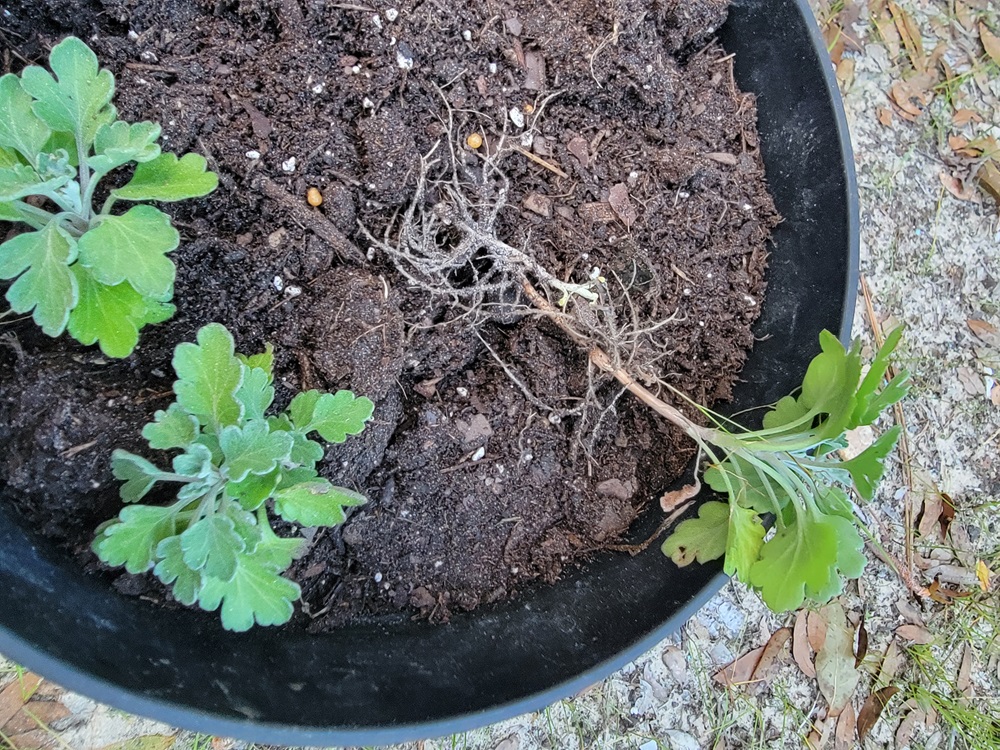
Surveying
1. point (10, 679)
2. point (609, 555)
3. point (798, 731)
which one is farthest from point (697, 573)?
point (10, 679)

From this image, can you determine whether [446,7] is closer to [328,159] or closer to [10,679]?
[328,159]

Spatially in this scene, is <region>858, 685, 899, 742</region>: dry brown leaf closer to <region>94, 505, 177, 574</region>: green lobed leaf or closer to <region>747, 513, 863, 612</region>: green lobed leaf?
<region>747, 513, 863, 612</region>: green lobed leaf

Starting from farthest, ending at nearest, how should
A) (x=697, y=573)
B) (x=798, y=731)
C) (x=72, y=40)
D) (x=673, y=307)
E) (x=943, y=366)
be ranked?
1. (x=943, y=366)
2. (x=798, y=731)
3. (x=673, y=307)
4. (x=697, y=573)
5. (x=72, y=40)

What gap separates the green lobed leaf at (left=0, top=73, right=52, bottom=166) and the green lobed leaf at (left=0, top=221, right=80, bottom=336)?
0.14 m

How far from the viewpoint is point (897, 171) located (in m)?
1.71

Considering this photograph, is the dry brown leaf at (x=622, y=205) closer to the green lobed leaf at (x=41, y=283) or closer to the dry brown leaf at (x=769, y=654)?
A: the green lobed leaf at (x=41, y=283)

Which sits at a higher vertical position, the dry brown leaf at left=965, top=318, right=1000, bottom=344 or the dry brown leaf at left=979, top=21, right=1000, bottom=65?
the dry brown leaf at left=979, top=21, right=1000, bottom=65

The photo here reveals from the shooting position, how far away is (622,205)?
1251 millimetres

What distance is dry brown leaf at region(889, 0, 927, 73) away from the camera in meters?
1.77

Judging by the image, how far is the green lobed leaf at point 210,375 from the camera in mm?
910

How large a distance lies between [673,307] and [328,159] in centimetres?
65

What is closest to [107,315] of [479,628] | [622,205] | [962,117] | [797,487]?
[479,628]

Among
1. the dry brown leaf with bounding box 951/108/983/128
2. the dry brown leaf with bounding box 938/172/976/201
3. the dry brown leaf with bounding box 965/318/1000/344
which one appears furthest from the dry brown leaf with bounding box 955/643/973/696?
the dry brown leaf with bounding box 951/108/983/128

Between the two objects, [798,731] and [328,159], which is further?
[798,731]
